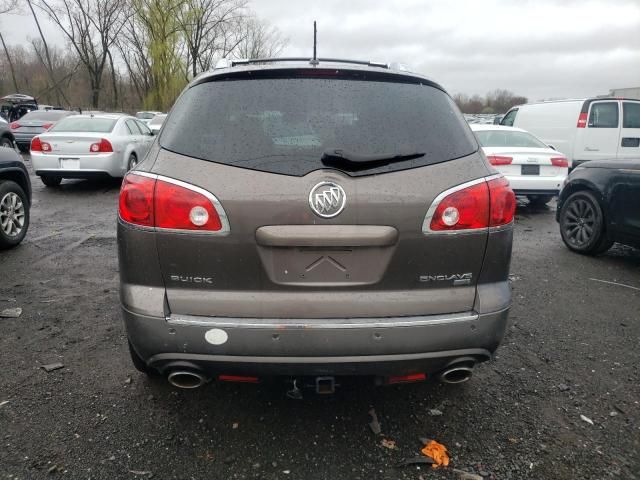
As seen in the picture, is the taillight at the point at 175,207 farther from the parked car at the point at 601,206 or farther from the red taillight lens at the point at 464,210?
the parked car at the point at 601,206

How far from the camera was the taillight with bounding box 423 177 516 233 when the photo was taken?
83.8 inches

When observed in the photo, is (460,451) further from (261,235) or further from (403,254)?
(261,235)

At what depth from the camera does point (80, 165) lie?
10.1 m

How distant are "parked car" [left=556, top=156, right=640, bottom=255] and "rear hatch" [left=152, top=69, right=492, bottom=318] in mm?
4160

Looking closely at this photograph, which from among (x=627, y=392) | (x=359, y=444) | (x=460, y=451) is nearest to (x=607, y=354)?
(x=627, y=392)

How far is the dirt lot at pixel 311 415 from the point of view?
231 centimetres

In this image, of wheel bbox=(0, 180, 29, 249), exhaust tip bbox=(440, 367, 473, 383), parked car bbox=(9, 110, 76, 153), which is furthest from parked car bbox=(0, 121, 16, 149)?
exhaust tip bbox=(440, 367, 473, 383)

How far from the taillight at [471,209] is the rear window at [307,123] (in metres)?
0.19

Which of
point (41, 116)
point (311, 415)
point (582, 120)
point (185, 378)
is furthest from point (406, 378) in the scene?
point (41, 116)

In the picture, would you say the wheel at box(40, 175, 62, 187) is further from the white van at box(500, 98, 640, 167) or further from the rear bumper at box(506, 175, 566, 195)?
the white van at box(500, 98, 640, 167)

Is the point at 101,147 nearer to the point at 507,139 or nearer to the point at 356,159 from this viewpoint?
the point at 507,139

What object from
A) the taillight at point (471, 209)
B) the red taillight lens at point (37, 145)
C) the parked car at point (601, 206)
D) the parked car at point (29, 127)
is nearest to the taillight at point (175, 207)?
the taillight at point (471, 209)

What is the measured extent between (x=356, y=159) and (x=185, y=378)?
127cm

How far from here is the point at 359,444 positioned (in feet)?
8.13
